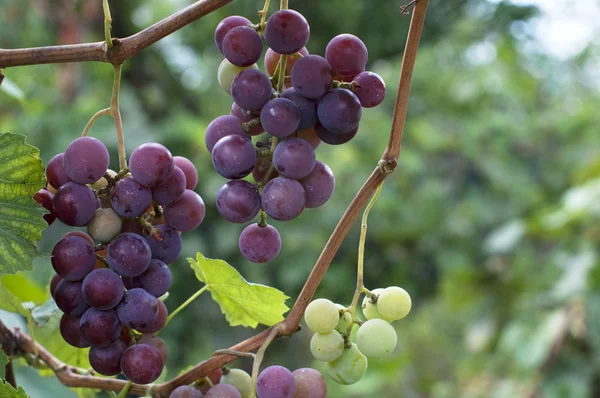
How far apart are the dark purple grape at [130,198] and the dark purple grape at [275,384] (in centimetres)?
13

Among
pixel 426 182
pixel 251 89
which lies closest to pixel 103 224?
pixel 251 89

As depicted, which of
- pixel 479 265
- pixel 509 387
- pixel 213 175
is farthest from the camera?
pixel 479 265

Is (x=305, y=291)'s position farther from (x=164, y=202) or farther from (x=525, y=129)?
(x=525, y=129)

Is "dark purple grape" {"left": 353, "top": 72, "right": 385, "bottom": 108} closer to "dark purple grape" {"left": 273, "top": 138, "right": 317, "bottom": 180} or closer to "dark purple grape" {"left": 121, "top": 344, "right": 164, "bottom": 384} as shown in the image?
"dark purple grape" {"left": 273, "top": 138, "right": 317, "bottom": 180}

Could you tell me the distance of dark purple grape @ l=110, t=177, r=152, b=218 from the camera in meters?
0.39

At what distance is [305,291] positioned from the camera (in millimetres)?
385

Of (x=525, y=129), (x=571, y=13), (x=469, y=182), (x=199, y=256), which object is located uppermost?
(x=571, y=13)

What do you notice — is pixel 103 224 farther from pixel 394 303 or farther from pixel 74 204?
pixel 394 303

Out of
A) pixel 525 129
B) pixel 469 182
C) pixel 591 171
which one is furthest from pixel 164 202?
pixel 525 129

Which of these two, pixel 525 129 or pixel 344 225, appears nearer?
pixel 344 225

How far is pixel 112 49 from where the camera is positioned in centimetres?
37

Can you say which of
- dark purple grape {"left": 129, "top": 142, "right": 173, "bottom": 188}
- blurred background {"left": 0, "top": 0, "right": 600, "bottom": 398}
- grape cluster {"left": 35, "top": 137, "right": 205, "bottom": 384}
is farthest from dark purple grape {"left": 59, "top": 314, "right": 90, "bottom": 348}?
blurred background {"left": 0, "top": 0, "right": 600, "bottom": 398}

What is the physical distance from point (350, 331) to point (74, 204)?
0.62 feet

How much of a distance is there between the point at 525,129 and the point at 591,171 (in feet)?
2.47
